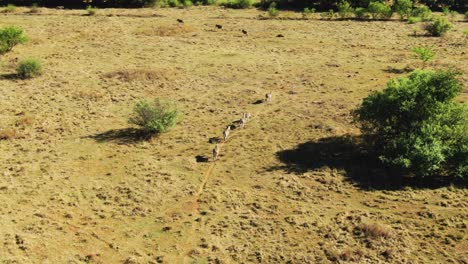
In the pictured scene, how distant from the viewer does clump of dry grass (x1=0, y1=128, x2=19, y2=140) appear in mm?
16562

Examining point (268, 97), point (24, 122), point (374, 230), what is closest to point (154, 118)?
point (24, 122)

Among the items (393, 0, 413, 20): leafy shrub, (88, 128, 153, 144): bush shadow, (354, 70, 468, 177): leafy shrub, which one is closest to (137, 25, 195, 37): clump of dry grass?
(88, 128, 153, 144): bush shadow

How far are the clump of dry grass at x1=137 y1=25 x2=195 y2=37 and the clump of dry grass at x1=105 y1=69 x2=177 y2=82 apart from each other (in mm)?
7063

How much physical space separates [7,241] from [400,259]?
874 centimetres

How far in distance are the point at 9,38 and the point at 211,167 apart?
1512 cm

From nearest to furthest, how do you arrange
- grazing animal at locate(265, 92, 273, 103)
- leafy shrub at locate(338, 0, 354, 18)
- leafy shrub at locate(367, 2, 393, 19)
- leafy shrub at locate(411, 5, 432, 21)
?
1. grazing animal at locate(265, 92, 273, 103)
2. leafy shrub at locate(367, 2, 393, 19)
3. leafy shrub at locate(411, 5, 432, 21)
4. leafy shrub at locate(338, 0, 354, 18)

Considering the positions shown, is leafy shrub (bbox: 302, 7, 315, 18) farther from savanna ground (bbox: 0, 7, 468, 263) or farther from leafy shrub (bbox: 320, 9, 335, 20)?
savanna ground (bbox: 0, 7, 468, 263)

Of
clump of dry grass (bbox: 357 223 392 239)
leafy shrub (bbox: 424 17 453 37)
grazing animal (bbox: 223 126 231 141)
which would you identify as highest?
leafy shrub (bbox: 424 17 453 37)

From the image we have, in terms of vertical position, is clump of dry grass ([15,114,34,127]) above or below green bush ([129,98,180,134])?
below

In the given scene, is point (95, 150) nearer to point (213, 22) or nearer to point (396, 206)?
point (396, 206)

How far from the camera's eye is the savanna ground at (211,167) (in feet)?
38.2

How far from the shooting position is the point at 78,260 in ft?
36.6

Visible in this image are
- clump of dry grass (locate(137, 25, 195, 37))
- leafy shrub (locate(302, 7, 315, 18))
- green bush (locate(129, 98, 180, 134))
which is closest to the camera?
green bush (locate(129, 98, 180, 134))

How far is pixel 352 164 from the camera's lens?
584 inches
